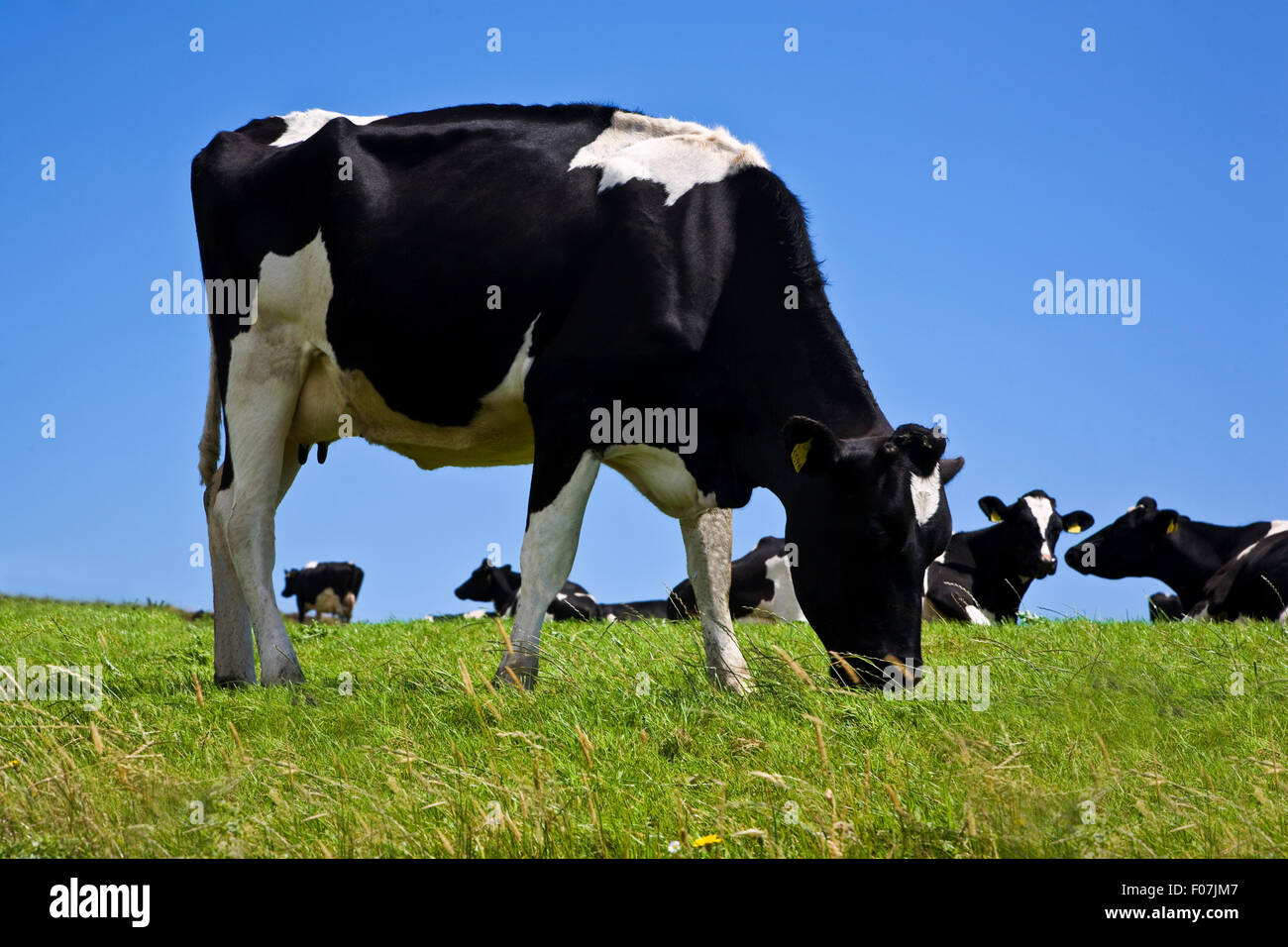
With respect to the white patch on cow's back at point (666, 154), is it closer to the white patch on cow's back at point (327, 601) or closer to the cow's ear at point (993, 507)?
the cow's ear at point (993, 507)

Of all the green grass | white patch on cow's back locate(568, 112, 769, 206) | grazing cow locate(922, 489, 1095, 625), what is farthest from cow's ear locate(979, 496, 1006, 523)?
white patch on cow's back locate(568, 112, 769, 206)

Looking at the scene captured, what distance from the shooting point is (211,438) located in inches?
428

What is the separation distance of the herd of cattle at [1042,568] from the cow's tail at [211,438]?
5.33 meters

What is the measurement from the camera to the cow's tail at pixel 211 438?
1084cm

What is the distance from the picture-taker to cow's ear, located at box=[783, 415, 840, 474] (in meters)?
7.43

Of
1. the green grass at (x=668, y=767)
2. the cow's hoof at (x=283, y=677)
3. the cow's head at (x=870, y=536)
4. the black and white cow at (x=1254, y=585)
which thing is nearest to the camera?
the green grass at (x=668, y=767)

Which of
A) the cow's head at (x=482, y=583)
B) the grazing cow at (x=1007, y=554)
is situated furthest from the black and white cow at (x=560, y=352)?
the cow's head at (x=482, y=583)

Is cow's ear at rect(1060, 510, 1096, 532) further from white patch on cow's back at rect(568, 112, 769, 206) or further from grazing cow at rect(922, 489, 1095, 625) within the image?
white patch on cow's back at rect(568, 112, 769, 206)

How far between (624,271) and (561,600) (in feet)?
40.4

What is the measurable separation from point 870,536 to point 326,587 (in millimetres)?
30075

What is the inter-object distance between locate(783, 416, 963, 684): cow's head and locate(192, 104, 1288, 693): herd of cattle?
1cm
